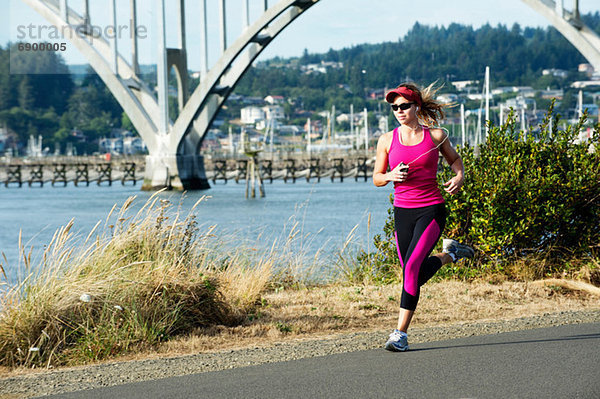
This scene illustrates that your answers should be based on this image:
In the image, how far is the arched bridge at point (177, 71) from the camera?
44.7 m

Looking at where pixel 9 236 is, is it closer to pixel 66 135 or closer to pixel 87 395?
pixel 87 395

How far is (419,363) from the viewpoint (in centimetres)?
518

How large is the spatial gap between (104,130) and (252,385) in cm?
14283

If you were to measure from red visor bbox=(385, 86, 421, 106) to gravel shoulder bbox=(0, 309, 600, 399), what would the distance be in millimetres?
1647

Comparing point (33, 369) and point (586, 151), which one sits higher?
point (586, 151)

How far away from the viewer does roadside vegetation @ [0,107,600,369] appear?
19.9 feet

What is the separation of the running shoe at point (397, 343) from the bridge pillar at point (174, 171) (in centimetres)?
4759

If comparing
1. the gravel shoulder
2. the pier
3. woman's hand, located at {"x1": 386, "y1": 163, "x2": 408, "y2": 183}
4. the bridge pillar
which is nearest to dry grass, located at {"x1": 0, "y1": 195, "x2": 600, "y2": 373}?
the gravel shoulder

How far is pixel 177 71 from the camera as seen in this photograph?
54438mm

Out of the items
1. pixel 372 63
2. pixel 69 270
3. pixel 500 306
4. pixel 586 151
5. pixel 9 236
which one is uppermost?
pixel 372 63

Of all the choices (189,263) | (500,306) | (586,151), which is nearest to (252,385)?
(189,263)

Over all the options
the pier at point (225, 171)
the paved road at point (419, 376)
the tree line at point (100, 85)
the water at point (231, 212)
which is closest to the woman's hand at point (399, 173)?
the paved road at point (419, 376)

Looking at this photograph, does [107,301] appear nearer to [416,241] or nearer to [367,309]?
[416,241]

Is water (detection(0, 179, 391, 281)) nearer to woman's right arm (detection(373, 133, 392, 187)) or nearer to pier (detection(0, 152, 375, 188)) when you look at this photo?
Result: woman's right arm (detection(373, 133, 392, 187))
